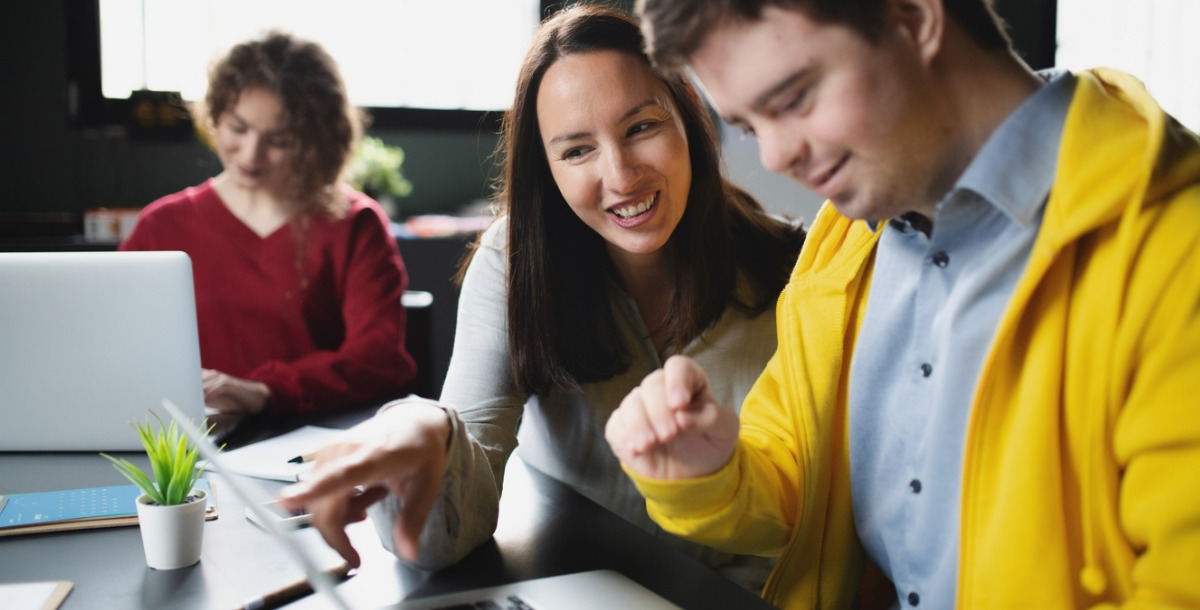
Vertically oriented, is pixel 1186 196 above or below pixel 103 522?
above

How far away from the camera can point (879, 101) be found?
2.76 feet

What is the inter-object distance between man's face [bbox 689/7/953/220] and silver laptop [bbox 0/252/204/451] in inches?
33.1

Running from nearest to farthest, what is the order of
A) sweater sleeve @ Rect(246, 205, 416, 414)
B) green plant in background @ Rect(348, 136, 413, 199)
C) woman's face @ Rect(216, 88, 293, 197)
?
sweater sleeve @ Rect(246, 205, 416, 414) < woman's face @ Rect(216, 88, 293, 197) < green plant in background @ Rect(348, 136, 413, 199)

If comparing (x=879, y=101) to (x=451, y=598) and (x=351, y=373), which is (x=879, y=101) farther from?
(x=351, y=373)

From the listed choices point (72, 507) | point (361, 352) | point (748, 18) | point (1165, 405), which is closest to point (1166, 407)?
point (1165, 405)

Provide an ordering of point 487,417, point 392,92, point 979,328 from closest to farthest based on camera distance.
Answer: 1. point 979,328
2. point 487,417
3. point 392,92

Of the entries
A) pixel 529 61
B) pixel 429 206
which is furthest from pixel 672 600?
pixel 429 206

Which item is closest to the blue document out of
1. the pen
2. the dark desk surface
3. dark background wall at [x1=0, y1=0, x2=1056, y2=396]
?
the dark desk surface

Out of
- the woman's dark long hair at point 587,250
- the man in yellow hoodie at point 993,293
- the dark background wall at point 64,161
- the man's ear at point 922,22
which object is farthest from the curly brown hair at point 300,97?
the man's ear at point 922,22

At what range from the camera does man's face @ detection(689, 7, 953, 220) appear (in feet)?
2.72

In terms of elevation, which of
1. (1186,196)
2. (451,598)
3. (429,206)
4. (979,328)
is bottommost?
(429,206)

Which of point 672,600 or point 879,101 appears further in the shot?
point 672,600

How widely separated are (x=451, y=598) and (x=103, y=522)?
0.47 meters

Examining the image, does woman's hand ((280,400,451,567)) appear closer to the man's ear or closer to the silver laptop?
the silver laptop
